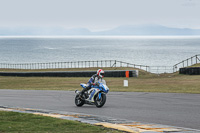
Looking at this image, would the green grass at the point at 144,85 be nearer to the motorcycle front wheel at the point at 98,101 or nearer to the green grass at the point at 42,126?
the motorcycle front wheel at the point at 98,101

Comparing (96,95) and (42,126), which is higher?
(96,95)

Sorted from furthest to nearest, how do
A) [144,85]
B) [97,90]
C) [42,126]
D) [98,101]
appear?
[144,85] < [98,101] < [97,90] < [42,126]

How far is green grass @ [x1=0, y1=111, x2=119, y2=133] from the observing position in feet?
29.1

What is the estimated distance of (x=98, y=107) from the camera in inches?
577

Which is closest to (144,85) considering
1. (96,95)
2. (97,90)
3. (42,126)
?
(96,95)

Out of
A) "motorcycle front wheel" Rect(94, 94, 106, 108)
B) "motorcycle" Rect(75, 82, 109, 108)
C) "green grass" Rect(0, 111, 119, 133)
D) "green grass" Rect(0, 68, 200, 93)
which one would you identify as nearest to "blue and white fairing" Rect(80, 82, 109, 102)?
"motorcycle" Rect(75, 82, 109, 108)

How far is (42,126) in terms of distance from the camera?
9469 millimetres

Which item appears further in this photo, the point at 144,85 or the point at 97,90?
the point at 144,85

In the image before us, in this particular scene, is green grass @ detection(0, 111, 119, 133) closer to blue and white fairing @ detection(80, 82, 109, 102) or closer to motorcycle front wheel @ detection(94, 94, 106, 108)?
blue and white fairing @ detection(80, 82, 109, 102)

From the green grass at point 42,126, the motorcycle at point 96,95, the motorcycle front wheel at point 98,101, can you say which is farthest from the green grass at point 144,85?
the green grass at point 42,126

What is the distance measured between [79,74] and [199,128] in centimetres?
3188

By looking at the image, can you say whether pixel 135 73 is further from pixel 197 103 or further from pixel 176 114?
pixel 176 114

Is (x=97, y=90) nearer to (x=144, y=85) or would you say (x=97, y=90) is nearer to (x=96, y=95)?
(x=96, y=95)

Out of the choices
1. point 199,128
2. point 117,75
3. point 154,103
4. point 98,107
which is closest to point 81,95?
point 98,107
